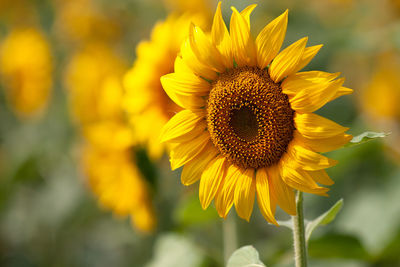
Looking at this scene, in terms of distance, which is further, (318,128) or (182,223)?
(182,223)

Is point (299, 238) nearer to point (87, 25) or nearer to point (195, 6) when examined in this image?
point (195, 6)

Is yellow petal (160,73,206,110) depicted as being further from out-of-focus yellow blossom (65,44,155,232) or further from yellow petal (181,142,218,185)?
out-of-focus yellow blossom (65,44,155,232)

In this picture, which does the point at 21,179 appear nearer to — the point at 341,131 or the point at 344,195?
the point at 344,195

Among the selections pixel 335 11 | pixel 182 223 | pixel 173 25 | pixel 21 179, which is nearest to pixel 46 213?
pixel 21 179

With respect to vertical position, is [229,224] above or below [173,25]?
below

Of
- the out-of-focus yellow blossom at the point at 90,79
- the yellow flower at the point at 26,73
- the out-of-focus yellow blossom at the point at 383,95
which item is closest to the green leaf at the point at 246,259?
the out-of-focus yellow blossom at the point at 90,79
